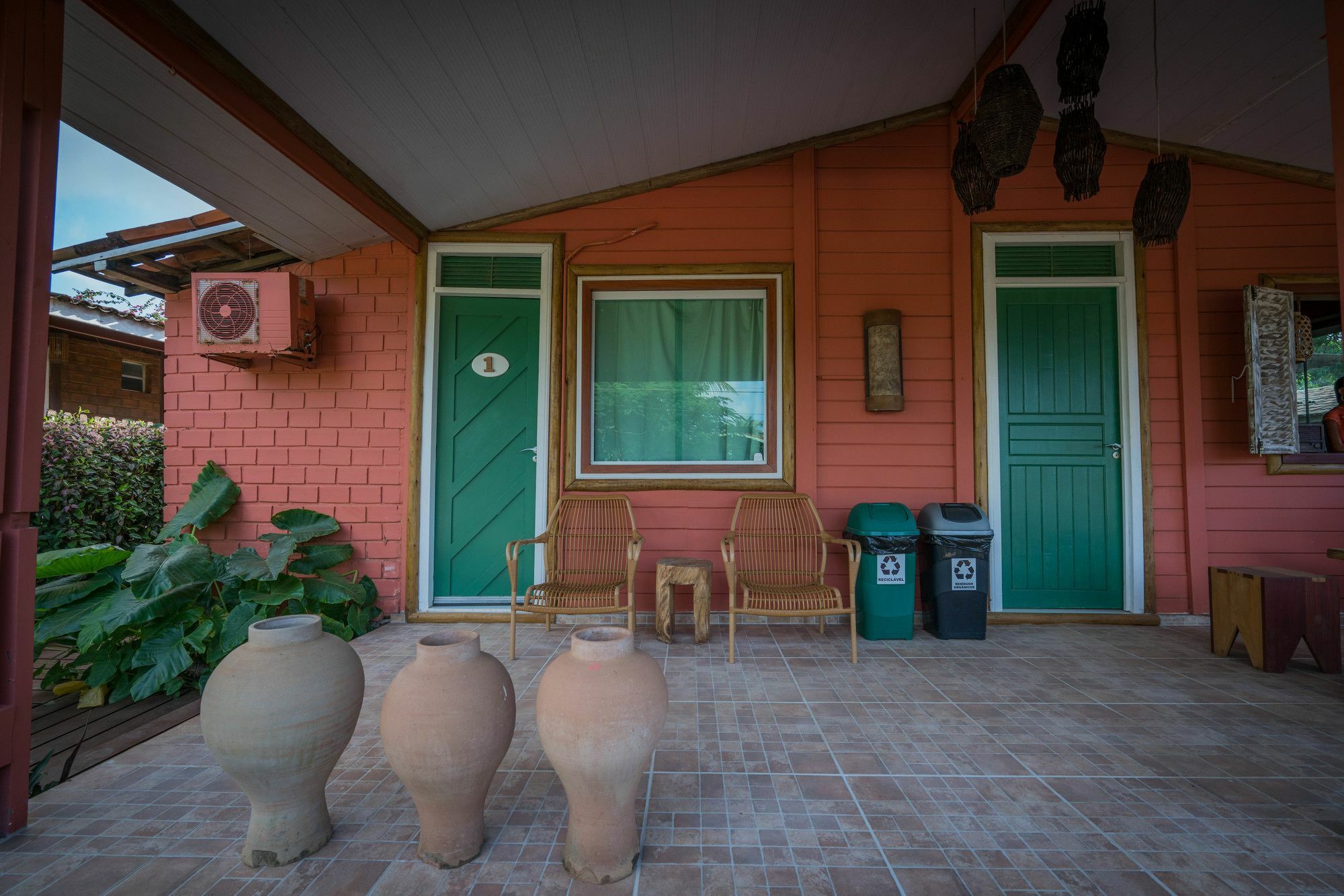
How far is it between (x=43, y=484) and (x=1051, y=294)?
7898 mm

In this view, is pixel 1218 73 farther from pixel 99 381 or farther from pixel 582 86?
pixel 99 381

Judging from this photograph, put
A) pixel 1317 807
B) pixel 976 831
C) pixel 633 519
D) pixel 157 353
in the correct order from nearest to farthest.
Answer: pixel 976 831, pixel 1317 807, pixel 633 519, pixel 157 353

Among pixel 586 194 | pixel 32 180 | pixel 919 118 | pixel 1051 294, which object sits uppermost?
pixel 919 118

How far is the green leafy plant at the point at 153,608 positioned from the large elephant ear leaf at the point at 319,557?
36 cm

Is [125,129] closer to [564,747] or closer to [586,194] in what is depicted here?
[586,194]

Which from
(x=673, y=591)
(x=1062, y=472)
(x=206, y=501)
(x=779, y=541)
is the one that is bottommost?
(x=673, y=591)

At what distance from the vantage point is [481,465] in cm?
450

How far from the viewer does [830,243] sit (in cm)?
454

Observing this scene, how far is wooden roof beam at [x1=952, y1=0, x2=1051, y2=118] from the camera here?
10.7ft

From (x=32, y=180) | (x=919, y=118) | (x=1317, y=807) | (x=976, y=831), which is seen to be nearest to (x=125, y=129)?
(x=32, y=180)

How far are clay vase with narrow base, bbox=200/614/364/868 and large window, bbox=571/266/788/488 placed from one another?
2.85 meters

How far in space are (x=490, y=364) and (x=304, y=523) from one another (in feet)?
5.81

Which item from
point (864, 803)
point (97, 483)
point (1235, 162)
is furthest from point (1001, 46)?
point (97, 483)

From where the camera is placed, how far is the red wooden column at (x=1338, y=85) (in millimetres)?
1954
